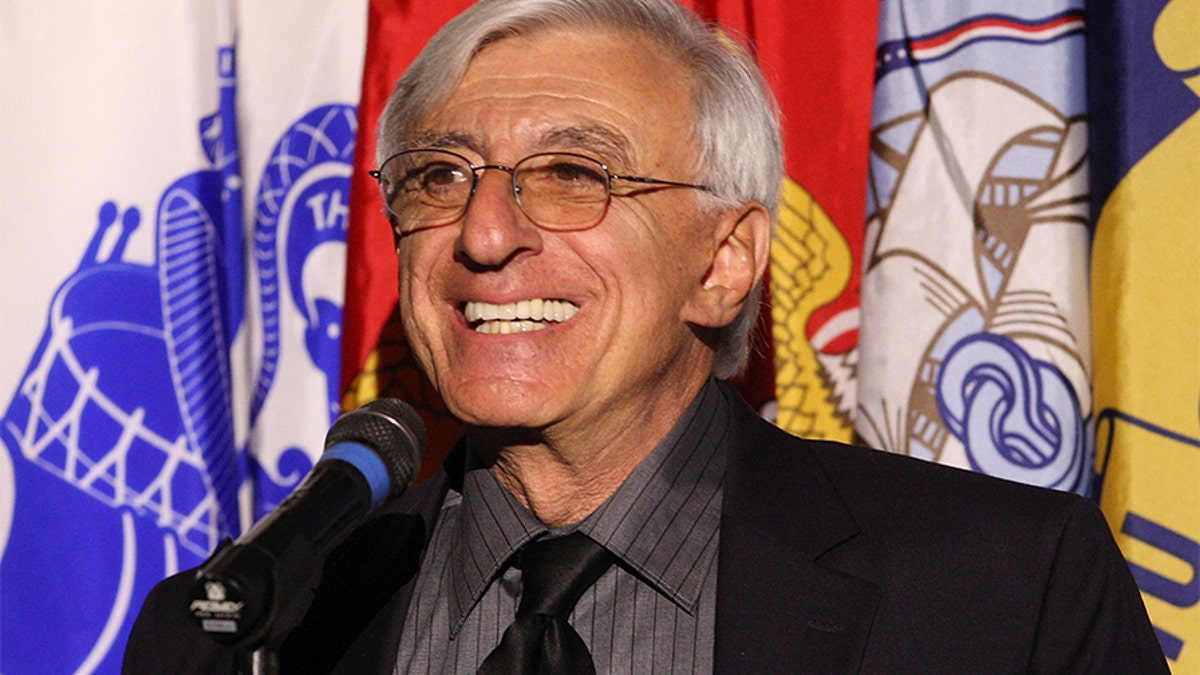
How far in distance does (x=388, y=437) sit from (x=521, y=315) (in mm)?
480

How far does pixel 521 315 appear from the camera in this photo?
1.81m

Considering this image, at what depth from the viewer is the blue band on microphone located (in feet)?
4.29

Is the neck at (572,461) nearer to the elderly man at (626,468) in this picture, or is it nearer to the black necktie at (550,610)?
the elderly man at (626,468)

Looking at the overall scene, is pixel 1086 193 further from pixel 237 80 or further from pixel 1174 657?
pixel 237 80

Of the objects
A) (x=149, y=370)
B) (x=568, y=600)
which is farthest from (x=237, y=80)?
(x=568, y=600)

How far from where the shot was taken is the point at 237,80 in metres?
2.61

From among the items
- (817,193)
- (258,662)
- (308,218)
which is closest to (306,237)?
(308,218)

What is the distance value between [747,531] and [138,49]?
158 cm

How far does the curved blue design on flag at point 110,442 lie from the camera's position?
243cm

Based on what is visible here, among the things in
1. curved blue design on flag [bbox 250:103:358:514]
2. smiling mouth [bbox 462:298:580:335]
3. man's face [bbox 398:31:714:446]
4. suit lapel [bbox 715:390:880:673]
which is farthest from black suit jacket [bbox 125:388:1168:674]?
curved blue design on flag [bbox 250:103:358:514]

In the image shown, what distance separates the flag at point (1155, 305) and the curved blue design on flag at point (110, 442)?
1768 mm

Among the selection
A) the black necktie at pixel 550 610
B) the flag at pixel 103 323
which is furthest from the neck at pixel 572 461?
the flag at pixel 103 323

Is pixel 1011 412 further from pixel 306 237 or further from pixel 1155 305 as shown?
pixel 306 237

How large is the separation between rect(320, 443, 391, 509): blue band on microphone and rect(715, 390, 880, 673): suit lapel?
62 centimetres
